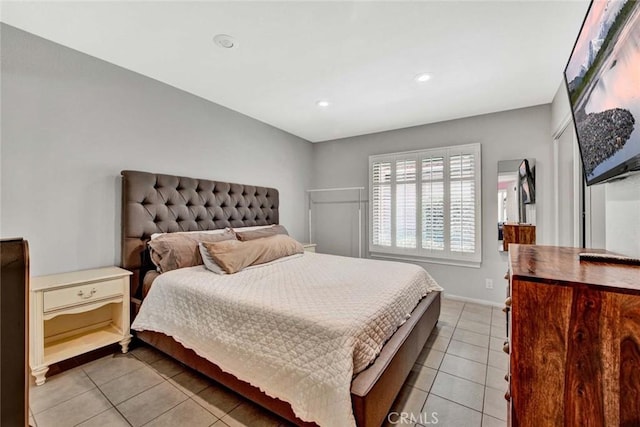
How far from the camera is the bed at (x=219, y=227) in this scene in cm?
133

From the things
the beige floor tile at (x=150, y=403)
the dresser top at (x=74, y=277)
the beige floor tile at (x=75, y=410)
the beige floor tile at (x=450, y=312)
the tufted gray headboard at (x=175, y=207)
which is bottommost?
the beige floor tile at (x=150, y=403)

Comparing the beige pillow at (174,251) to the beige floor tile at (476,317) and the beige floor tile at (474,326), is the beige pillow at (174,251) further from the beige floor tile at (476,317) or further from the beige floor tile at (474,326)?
the beige floor tile at (476,317)

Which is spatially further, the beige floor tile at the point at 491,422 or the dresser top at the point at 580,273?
the beige floor tile at the point at 491,422

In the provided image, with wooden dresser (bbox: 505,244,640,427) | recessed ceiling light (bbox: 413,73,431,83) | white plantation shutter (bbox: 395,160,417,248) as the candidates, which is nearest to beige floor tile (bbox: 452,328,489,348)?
white plantation shutter (bbox: 395,160,417,248)

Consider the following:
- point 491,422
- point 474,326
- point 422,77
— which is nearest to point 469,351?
point 474,326

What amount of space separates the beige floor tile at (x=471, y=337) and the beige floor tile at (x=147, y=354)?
257 centimetres

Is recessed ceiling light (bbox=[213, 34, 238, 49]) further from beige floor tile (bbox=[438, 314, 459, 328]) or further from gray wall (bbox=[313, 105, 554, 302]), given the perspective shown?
beige floor tile (bbox=[438, 314, 459, 328])

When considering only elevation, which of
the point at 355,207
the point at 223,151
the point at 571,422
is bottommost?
the point at 571,422

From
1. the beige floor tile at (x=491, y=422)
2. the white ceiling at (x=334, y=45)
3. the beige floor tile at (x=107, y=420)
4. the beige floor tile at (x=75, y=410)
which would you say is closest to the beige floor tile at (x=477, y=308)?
the beige floor tile at (x=491, y=422)

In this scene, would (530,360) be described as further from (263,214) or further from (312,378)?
(263,214)

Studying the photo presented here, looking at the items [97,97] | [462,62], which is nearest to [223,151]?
[97,97]

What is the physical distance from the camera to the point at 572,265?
939mm

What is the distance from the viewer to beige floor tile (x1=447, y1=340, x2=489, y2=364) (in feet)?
7.00

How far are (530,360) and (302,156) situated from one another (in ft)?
13.3
